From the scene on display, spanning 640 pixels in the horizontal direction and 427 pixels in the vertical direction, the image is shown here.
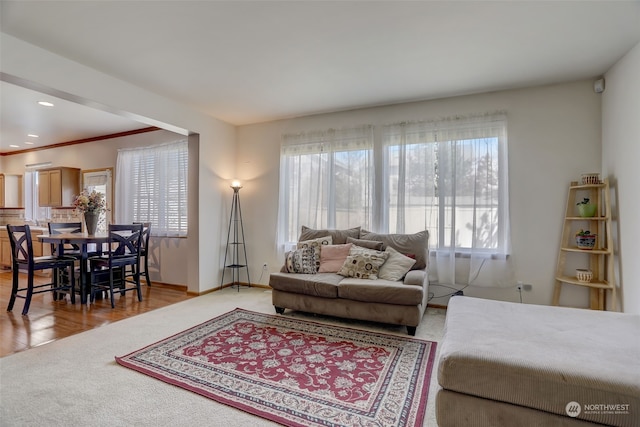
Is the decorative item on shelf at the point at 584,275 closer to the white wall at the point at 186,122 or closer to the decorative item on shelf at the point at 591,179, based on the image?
the decorative item on shelf at the point at 591,179

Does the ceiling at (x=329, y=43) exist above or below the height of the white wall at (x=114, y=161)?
above

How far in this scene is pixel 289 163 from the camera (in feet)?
15.7

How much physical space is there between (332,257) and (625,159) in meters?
3.01

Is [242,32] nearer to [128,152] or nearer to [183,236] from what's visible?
[183,236]

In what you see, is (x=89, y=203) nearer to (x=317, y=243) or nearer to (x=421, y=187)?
(x=317, y=243)

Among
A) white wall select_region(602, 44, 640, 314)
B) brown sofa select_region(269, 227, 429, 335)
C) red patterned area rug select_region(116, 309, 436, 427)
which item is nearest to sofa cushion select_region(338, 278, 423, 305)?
brown sofa select_region(269, 227, 429, 335)

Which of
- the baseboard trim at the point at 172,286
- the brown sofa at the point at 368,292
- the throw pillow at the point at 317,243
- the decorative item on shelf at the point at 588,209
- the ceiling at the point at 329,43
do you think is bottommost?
the baseboard trim at the point at 172,286

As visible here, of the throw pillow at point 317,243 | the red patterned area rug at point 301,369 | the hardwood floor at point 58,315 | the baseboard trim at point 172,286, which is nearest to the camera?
the red patterned area rug at point 301,369

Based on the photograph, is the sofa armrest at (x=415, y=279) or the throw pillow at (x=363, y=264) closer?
the sofa armrest at (x=415, y=279)

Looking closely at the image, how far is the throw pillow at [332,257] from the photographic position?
12.2 feet

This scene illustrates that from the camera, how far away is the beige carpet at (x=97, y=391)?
1756mm

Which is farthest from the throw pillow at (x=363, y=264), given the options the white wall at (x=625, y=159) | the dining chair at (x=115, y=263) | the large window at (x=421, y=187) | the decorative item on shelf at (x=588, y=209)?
the dining chair at (x=115, y=263)

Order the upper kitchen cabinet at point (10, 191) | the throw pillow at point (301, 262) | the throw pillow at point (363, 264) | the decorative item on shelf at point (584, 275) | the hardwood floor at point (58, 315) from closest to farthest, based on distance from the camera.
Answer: the hardwood floor at point (58, 315), the decorative item on shelf at point (584, 275), the throw pillow at point (363, 264), the throw pillow at point (301, 262), the upper kitchen cabinet at point (10, 191)

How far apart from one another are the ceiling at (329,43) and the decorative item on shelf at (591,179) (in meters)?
1.06
